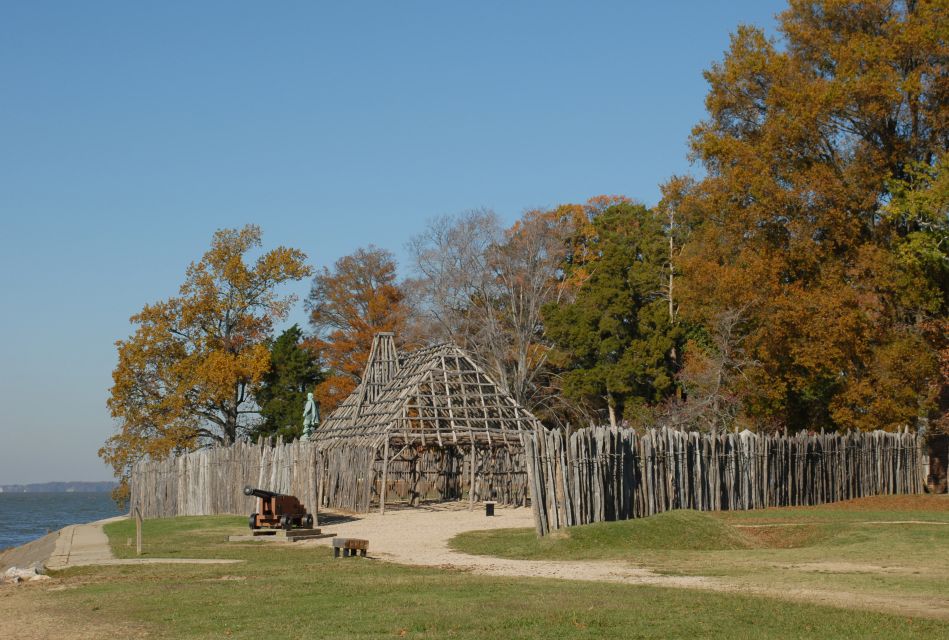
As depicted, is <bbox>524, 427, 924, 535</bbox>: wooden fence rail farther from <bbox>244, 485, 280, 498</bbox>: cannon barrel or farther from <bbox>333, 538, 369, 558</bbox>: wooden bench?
<bbox>244, 485, 280, 498</bbox>: cannon barrel

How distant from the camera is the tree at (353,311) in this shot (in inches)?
2249

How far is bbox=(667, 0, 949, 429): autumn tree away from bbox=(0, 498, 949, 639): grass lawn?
1234cm

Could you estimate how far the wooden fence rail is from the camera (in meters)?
20.4

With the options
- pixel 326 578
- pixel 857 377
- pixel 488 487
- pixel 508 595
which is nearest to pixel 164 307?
pixel 488 487

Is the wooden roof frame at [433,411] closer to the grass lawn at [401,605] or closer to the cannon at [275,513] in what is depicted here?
the cannon at [275,513]

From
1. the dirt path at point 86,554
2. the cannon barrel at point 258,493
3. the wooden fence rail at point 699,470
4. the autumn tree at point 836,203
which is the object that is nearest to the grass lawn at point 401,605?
the dirt path at point 86,554

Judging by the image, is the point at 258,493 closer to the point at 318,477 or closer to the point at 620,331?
the point at 318,477

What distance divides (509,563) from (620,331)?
Answer: 33.5 m

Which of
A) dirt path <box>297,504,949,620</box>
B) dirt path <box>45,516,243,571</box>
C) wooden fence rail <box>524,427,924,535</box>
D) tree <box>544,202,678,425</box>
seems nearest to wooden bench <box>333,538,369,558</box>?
dirt path <box>297,504,949,620</box>

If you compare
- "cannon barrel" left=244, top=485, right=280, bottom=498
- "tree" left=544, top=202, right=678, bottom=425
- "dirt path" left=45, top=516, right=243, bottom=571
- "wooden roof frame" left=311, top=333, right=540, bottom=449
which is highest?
"tree" left=544, top=202, right=678, bottom=425

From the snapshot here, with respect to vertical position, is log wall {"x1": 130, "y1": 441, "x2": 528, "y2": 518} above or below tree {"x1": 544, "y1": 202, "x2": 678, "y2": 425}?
below

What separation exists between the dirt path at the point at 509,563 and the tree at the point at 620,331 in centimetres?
1881

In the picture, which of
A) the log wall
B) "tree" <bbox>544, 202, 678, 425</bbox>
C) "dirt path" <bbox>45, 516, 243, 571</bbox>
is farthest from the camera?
"tree" <bbox>544, 202, 678, 425</bbox>

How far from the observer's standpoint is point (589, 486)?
21.1 m
